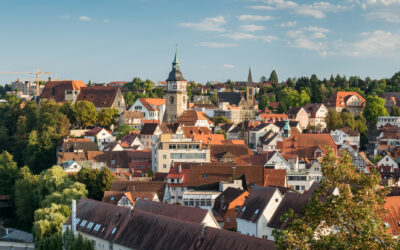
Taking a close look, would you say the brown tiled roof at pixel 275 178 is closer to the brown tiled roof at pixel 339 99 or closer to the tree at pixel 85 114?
the tree at pixel 85 114

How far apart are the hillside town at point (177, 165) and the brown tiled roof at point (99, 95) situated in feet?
0.99

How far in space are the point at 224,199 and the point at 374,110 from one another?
80.4 metres

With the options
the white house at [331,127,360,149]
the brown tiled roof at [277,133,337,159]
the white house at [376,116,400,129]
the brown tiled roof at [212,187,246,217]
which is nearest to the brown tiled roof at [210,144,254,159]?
the brown tiled roof at [277,133,337,159]

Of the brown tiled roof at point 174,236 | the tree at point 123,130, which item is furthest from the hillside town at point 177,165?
the tree at point 123,130

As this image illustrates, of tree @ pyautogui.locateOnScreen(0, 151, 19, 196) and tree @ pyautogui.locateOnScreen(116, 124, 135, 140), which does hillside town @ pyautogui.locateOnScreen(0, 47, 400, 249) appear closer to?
tree @ pyautogui.locateOnScreen(0, 151, 19, 196)

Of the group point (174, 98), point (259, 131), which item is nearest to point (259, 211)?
point (259, 131)

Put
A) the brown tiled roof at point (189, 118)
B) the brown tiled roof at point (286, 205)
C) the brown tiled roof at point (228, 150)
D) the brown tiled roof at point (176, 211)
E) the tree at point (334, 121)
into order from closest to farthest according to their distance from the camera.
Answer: the brown tiled roof at point (286, 205)
the brown tiled roof at point (176, 211)
the brown tiled roof at point (228, 150)
the brown tiled roof at point (189, 118)
the tree at point (334, 121)

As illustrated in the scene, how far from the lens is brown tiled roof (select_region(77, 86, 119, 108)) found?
364 feet

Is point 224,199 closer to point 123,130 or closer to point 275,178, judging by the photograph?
point 275,178

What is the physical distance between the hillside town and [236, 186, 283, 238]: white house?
9 centimetres

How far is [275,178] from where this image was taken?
53719 millimetres

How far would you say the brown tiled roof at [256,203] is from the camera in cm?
3788

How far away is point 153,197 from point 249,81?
9567 cm

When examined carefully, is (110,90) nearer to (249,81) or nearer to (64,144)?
(64,144)
